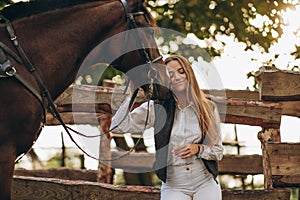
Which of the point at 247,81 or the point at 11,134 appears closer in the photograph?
the point at 11,134

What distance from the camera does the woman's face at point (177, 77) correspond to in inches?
173

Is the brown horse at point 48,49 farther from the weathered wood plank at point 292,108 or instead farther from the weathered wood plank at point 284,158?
the weathered wood plank at point 292,108

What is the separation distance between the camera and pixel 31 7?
13.3 ft

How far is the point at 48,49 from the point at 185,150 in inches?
42.6

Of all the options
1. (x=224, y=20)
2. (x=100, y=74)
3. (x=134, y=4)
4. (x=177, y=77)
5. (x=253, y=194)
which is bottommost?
(x=253, y=194)

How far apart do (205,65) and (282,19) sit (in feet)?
4.04

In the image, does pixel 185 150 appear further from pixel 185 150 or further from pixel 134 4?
pixel 134 4

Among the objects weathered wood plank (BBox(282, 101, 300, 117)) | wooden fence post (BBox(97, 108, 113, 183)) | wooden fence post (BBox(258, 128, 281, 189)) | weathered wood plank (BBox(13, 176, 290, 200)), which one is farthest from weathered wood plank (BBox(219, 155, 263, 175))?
weathered wood plank (BBox(13, 176, 290, 200))

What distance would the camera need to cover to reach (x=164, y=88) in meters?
4.30

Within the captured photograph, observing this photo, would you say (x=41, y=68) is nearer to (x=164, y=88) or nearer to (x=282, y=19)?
(x=164, y=88)

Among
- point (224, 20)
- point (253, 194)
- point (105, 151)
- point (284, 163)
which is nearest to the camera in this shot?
point (253, 194)

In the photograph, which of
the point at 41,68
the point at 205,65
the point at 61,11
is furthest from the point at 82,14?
the point at 205,65

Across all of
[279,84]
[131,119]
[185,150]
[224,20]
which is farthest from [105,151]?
[224,20]

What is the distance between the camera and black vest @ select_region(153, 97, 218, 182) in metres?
4.34
